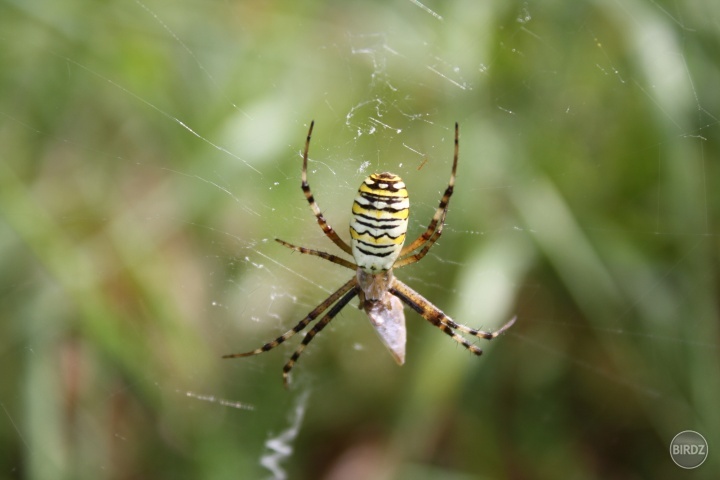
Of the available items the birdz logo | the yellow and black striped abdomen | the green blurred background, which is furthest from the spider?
the birdz logo

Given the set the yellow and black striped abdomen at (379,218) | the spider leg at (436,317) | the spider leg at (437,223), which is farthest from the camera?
the spider leg at (436,317)

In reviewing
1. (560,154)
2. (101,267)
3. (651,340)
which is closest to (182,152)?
(101,267)

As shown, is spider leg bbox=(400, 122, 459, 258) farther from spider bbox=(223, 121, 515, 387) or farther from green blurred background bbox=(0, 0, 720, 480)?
green blurred background bbox=(0, 0, 720, 480)

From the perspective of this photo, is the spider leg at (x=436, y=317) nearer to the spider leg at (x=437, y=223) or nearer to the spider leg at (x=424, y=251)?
the spider leg at (x=424, y=251)

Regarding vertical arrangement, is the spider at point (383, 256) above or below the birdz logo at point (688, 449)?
above

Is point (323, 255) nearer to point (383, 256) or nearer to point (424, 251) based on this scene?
point (383, 256)

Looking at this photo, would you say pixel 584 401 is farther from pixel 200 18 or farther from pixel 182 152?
pixel 200 18

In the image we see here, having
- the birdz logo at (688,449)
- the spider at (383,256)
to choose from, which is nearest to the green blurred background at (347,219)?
the birdz logo at (688,449)
